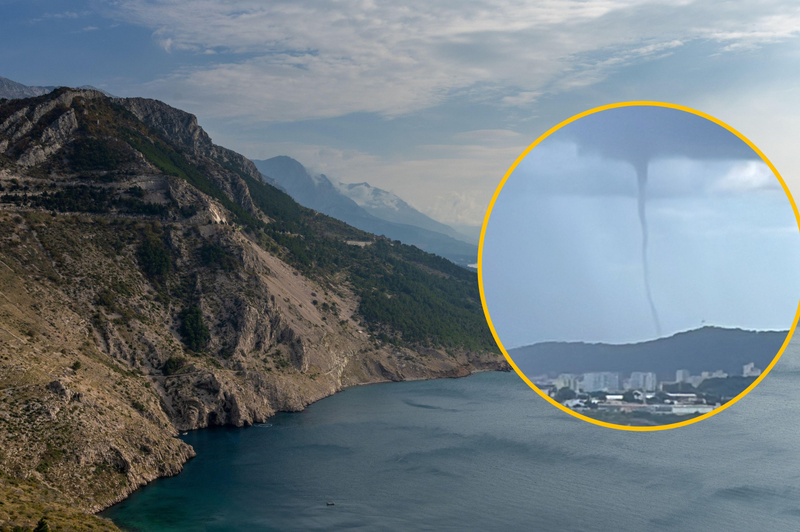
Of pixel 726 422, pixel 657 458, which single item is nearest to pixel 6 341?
pixel 657 458

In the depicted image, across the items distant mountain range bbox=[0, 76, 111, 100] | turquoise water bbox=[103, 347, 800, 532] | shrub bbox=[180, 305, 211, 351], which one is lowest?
turquoise water bbox=[103, 347, 800, 532]

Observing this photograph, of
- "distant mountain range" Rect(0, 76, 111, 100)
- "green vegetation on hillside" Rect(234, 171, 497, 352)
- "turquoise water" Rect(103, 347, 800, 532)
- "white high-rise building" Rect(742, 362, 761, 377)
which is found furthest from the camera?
"distant mountain range" Rect(0, 76, 111, 100)

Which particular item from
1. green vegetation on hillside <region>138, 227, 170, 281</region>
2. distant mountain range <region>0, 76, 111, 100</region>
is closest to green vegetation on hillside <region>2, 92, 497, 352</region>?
green vegetation on hillside <region>138, 227, 170, 281</region>

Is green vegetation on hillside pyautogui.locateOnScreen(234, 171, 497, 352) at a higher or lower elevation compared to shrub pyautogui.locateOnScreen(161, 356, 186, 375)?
higher

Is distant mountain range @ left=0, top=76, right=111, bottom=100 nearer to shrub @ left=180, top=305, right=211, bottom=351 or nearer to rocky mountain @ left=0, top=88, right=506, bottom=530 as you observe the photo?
rocky mountain @ left=0, top=88, right=506, bottom=530

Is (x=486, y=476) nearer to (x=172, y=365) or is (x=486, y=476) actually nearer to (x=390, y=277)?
(x=172, y=365)

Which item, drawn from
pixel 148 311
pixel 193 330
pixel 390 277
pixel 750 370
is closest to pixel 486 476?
pixel 193 330
